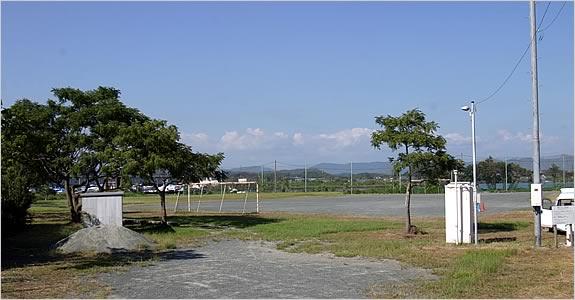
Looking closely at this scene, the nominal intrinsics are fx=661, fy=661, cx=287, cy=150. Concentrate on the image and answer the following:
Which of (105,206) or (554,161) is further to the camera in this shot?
(554,161)

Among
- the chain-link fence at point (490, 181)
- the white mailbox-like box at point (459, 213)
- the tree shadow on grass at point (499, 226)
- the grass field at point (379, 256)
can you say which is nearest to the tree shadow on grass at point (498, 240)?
the grass field at point (379, 256)

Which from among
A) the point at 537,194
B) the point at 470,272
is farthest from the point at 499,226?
the point at 470,272

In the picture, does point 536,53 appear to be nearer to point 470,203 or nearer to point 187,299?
point 470,203

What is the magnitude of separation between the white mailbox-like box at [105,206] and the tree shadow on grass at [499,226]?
12752 millimetres

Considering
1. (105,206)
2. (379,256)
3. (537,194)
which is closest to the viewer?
(379,256)

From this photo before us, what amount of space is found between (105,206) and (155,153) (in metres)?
2.90

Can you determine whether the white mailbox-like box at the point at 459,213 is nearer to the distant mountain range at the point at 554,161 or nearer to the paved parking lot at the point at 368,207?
the paved parking lot at the point at 368,207

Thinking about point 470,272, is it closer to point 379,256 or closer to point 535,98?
point 379,256

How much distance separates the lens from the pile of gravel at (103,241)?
16641 mm

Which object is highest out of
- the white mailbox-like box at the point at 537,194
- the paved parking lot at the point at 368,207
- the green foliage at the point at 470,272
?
the white mailbox-like box at the point at 537,194

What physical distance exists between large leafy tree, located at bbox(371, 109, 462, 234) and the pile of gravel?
325 inches

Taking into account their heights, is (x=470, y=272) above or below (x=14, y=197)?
below

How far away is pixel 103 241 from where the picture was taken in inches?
669

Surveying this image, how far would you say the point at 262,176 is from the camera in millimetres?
88125
